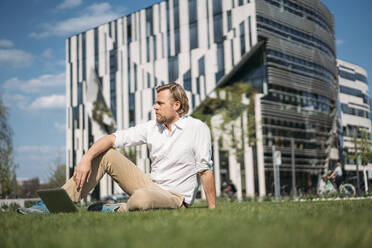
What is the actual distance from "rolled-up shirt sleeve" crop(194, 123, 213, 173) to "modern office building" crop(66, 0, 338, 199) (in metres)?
30.7

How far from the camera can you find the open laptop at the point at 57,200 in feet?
13.0

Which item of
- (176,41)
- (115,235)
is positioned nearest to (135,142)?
(115,235)

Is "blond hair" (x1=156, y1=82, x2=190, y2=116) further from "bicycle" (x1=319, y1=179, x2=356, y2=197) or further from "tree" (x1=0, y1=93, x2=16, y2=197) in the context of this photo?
"tree" (x1=0, y1=93, x2=16, y2=197)

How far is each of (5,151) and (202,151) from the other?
82.6ft

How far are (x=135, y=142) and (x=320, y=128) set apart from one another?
151 ft

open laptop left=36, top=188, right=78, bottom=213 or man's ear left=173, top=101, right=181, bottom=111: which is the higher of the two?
man's ear left=173, top=101, right=181, bottom=111

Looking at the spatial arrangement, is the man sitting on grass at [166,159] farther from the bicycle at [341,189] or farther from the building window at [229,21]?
the building window at [229,21]

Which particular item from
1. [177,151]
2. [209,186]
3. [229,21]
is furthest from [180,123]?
[229,21]

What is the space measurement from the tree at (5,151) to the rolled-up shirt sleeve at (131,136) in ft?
77.9

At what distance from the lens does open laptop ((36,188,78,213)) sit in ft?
13.0

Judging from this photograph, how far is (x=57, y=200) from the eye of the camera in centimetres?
412

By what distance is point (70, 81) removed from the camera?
53.5 metres

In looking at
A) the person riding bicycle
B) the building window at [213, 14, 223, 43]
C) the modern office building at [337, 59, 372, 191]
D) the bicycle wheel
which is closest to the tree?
the person riding bicycle

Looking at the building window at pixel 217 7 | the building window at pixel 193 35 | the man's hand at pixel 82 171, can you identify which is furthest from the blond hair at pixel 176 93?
the building window at pixel 217 7
